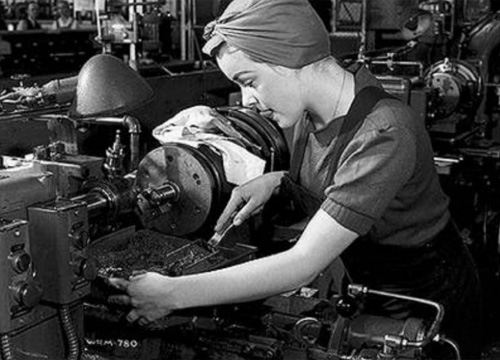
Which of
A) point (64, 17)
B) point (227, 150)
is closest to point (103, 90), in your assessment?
point (227, 150)

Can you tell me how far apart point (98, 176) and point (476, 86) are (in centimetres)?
208

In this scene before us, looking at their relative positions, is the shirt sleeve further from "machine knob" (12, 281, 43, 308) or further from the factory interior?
"machine knob" (12, 281, 43, 308)

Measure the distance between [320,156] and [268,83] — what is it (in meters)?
0.27

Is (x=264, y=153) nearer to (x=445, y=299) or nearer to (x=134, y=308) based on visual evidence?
(x=445, y=299)

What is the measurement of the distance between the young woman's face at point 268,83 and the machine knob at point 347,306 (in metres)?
0.34

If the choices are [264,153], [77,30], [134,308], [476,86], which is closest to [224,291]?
[134,308]

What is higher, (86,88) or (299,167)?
(86,88)

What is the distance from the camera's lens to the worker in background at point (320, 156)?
1163 mm

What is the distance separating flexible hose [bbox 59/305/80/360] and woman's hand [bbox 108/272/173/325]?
0.11 meters

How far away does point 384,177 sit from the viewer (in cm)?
118

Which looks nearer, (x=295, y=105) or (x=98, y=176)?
(x=295, y=105)

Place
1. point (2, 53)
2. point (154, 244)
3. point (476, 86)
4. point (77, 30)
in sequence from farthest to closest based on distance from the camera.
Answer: point (77, 30) < point (2, 53) < point (476, 86) < point (154, 244)

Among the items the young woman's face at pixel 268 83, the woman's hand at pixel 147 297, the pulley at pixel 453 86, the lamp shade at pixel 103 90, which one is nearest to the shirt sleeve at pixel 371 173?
the young woman's face at pixel 268 83

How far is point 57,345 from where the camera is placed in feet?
3.67
